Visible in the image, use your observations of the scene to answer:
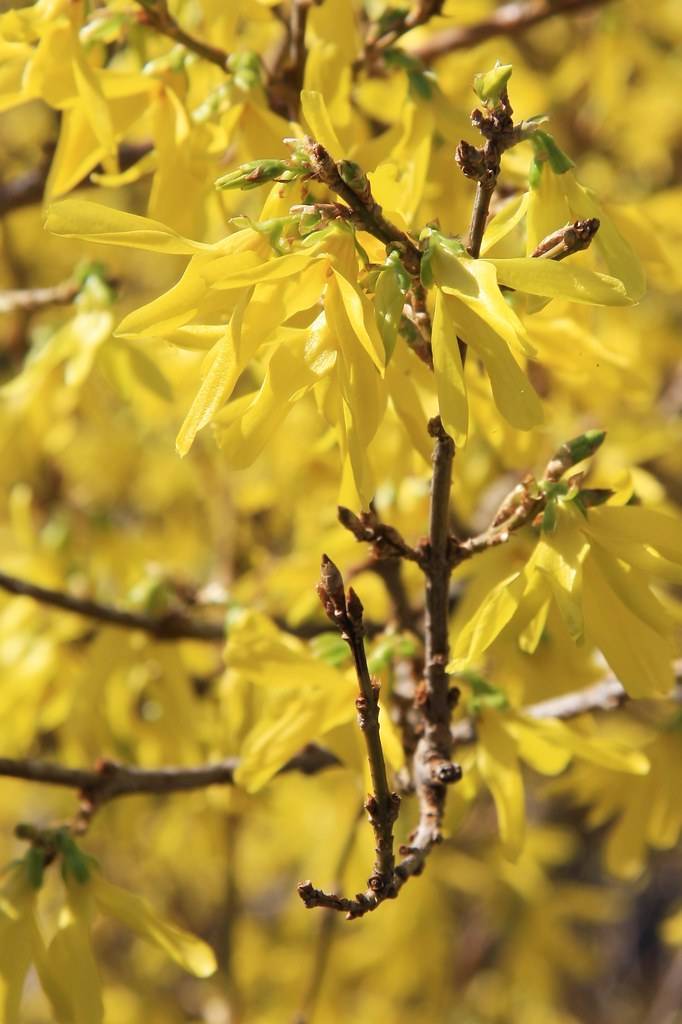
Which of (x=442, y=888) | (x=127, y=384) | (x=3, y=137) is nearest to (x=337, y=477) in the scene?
(x=127, y=384)

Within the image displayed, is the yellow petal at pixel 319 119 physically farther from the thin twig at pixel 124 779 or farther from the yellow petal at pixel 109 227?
the thin twig at pixel 124 779

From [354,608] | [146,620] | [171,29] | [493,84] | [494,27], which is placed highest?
[493,84]

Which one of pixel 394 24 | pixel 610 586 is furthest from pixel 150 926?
pixel 394 24

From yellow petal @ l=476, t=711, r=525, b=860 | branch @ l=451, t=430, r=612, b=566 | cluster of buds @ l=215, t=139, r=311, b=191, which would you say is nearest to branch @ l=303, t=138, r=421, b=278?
cluster of buds @ l=215, t=139, r=311, b=191

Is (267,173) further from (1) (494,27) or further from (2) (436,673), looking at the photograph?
(1) (494,27)

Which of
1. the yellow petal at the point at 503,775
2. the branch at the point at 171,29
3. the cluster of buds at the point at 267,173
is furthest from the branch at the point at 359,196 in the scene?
the yellow petal at the point at 503,775

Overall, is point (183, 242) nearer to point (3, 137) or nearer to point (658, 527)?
point (658, 527)
